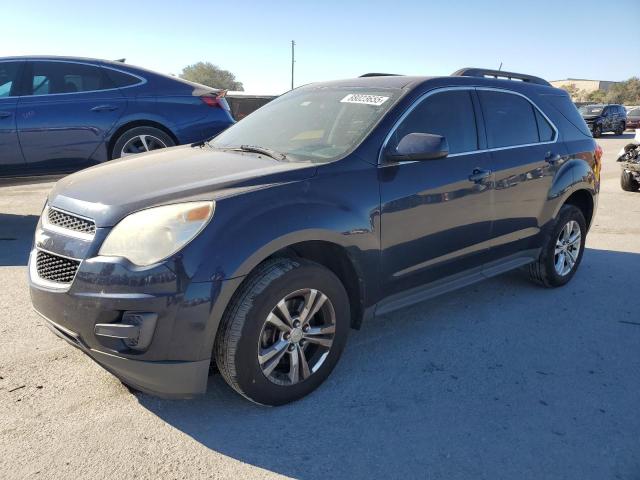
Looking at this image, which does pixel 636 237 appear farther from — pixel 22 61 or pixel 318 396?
pixel 22 61

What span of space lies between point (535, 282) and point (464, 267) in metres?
1.49

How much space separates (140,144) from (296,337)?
4499 mm

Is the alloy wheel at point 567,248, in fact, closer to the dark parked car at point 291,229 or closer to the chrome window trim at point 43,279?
the dark parked car at point 291,229

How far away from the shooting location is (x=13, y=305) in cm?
415

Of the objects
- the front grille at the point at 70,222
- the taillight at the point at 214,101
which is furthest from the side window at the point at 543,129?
the taillight at the point at 214,101

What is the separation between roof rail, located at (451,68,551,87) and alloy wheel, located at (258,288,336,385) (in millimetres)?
2228

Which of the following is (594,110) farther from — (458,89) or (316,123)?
(316,123)

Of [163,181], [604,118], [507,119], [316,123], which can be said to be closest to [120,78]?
[316,123]

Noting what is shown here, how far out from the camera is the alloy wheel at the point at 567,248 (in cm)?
489

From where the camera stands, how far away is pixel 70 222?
9.08 feet

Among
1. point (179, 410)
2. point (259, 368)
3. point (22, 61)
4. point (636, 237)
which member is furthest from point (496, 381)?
point (22, 61)

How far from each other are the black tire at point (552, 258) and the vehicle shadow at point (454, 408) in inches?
23.2

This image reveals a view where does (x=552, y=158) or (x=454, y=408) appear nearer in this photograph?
(x=454, y=408)

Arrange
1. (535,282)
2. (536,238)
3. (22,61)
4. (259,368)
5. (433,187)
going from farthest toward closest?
(22,61) < (535,282) < (536,238) < (433,187) < (259,368)
